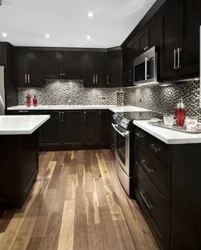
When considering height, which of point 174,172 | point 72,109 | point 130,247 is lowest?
point 130,247

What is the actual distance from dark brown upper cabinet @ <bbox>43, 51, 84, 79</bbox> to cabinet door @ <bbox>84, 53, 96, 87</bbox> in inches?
3.8

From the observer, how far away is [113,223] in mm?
2326

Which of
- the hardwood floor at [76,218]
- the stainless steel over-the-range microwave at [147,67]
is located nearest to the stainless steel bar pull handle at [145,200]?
the hardwood floor at [76,218]

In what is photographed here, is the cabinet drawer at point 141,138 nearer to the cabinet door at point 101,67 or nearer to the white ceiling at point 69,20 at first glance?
the white ceiling at point 69,20

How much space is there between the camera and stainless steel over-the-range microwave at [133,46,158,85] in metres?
2.95

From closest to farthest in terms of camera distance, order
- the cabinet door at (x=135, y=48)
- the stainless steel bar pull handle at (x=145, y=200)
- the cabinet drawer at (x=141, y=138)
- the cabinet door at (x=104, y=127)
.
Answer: the stainless steel bar pull handle at (x=145, y=200) → the cabinet drawer at (x=141, y=138) → the cabinet door at (x=135, y=48) → the cabinet door at (x=104, y=127)

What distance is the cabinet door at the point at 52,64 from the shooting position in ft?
18.5

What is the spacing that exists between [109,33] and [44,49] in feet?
6.34

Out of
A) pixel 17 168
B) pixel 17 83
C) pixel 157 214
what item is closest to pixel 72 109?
pixel 17 83

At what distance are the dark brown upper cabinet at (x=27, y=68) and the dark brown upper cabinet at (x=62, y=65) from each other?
0.16 meters

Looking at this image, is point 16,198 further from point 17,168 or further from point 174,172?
point 174,172

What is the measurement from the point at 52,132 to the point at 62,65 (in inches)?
63.0

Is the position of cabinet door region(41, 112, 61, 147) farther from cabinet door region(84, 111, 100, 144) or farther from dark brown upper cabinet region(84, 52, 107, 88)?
dark brown upper cabinet region(84, 52, 107, 88)

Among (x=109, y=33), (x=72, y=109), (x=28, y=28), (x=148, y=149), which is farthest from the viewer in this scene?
(x=72, y=109)
